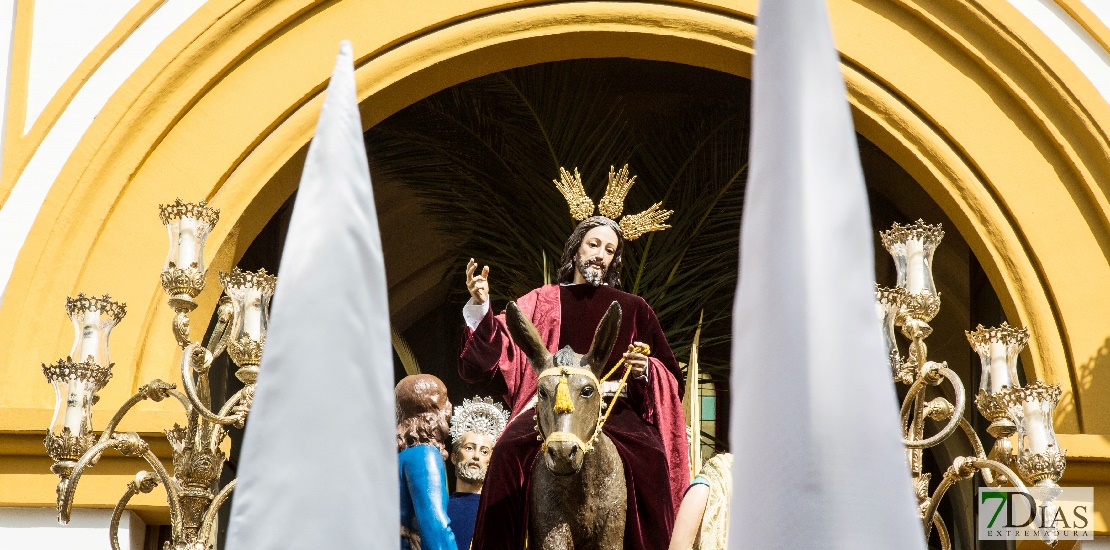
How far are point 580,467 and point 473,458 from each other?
5.51ft

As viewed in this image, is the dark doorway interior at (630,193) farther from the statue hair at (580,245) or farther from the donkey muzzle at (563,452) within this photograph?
the donkey muzzle at (563,452)

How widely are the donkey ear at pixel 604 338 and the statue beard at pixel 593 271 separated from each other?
1.16 meters

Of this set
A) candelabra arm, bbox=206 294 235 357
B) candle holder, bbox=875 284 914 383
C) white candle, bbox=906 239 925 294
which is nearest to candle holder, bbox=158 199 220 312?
candelabra arm, bbox=206 294 235 357

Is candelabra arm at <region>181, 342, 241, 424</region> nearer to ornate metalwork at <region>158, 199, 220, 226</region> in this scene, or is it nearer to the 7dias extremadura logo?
ornate metalwork at <region>158, 199, 220, 226</region>

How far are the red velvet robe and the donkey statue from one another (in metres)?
0.13

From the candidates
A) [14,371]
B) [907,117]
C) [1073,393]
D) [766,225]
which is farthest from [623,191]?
[766,225]

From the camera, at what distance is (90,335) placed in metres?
5.83

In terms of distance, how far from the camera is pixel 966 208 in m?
7.69

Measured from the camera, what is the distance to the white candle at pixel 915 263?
5602 mm

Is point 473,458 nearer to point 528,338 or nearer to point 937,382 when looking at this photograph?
point 528,338

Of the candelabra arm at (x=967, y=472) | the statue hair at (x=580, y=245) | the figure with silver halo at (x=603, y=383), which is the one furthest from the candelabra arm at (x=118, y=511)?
the candelabra arm at (x=967, y=472)

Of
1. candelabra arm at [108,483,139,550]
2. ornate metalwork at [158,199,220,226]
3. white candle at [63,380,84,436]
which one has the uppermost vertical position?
ornate metalwork at [158,199,220,226]

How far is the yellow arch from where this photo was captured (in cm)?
743

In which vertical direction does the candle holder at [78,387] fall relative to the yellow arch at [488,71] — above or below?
below
